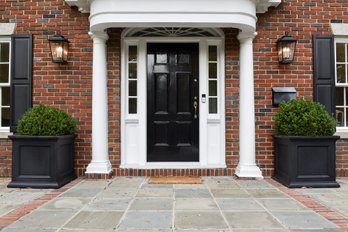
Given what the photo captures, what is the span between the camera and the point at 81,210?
3.85 metres

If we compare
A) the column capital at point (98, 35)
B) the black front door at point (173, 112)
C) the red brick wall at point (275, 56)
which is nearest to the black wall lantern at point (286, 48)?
the red brick wall at point (275, 56)

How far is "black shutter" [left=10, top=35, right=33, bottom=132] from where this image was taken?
19.3 ft

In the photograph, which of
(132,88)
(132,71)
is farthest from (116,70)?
(132,88)

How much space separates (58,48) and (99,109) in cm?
132

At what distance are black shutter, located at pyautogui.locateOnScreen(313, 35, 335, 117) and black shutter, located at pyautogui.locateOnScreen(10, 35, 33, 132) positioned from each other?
5.28 m

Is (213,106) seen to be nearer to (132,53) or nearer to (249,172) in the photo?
(249,172)

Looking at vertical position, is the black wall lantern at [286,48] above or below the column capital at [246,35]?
below

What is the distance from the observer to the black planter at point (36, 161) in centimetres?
499

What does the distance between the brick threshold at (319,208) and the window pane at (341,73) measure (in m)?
2.55

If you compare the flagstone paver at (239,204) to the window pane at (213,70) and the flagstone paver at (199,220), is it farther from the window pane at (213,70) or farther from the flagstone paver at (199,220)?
the window pane at (213,70)

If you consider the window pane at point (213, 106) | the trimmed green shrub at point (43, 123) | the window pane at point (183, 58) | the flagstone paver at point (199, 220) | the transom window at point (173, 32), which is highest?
the transom window at point (173, 32)

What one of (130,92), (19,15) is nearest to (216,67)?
(130,92)

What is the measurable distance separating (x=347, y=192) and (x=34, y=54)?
19.0ft

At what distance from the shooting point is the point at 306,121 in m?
5.04
